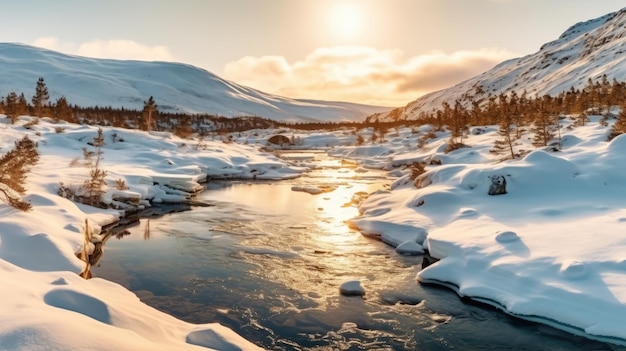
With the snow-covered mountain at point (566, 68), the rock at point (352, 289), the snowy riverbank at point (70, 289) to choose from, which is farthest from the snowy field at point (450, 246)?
the snow-covered mountain at point (566, 68)

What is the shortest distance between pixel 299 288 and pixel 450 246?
17.5 ft

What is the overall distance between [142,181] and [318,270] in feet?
56.6

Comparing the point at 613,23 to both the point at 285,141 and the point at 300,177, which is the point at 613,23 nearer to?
the point at 285,141

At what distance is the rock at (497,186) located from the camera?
65.4ft

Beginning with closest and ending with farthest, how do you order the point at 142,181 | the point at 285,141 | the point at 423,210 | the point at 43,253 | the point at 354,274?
1. the point at 43,253
2. the point at 354,274
3. the point at 423,210
4. the point at 142,181
5. the point at 285,141

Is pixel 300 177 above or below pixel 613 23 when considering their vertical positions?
below

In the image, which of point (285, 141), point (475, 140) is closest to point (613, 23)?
point (285, 141)

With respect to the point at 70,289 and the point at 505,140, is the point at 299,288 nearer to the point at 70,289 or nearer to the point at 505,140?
the point at 70,289

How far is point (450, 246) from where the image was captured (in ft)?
48.4

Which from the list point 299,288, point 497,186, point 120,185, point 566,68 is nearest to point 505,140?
point 497,186

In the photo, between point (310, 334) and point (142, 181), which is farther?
point (142, 181)

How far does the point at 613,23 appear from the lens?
474 feet

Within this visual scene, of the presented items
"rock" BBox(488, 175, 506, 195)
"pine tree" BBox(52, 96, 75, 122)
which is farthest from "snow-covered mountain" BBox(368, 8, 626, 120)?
"rock" BBox(488, 175, 506, 195)

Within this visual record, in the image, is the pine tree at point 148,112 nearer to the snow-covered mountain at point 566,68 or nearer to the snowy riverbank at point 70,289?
the snowy riverbank at point 70,289
